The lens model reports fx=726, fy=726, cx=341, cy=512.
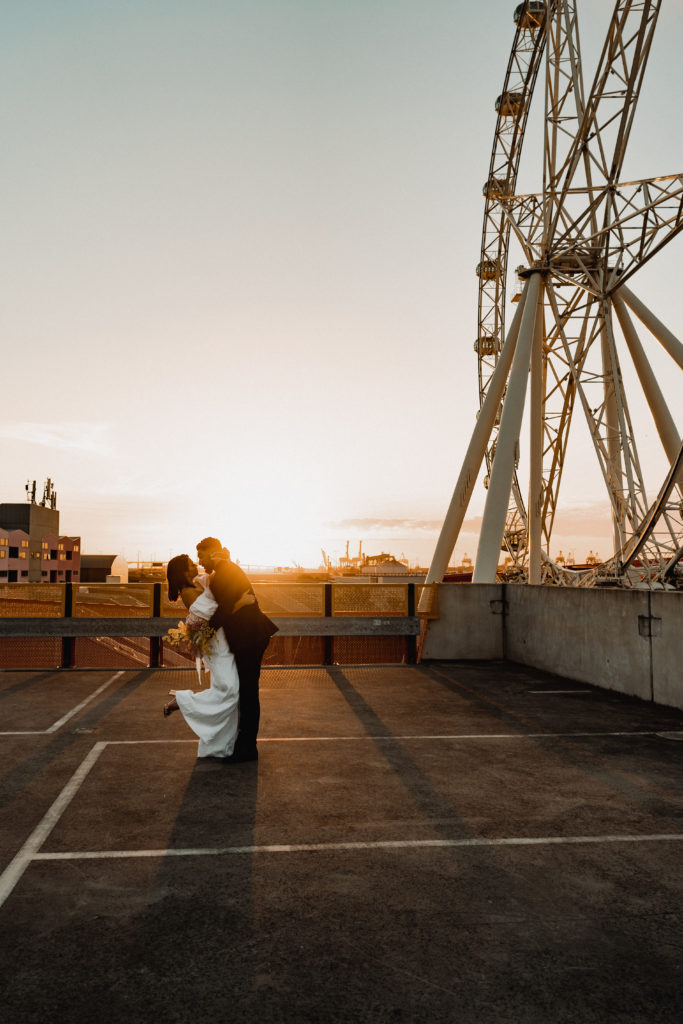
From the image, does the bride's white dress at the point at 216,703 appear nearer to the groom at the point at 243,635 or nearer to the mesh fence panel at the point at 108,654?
the groom at the point at 243,635

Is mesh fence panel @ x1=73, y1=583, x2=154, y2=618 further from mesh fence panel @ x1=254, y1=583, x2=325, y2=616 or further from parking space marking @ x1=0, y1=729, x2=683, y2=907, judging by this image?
parking space marking @ x1=0, y1=729, x2=683, y2=907

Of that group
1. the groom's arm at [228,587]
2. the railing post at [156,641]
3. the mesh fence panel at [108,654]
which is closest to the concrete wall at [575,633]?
the railing post at [156,641]

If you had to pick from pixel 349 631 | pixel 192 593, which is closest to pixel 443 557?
pixel 349 631

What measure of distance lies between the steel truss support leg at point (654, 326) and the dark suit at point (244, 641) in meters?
18.0

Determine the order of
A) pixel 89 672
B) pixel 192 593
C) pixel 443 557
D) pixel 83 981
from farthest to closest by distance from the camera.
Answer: pixel 443 557 → pixel 89 672 → pixel 192 593 → pixel 83 981

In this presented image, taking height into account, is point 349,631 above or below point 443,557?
below

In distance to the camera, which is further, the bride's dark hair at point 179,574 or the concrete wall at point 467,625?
the concrete wall at point 467,625

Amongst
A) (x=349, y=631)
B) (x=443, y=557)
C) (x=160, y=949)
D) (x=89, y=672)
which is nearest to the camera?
(x=160, y=949)

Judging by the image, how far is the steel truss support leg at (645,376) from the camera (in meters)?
22.3

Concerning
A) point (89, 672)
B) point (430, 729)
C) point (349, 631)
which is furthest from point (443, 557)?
point (430, 729)

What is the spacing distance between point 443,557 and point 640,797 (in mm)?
14194

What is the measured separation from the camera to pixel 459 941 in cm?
361

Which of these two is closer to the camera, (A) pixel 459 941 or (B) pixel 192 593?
(A) pixel 459 941

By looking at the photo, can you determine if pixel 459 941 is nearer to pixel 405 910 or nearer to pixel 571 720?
pixel 405 910
